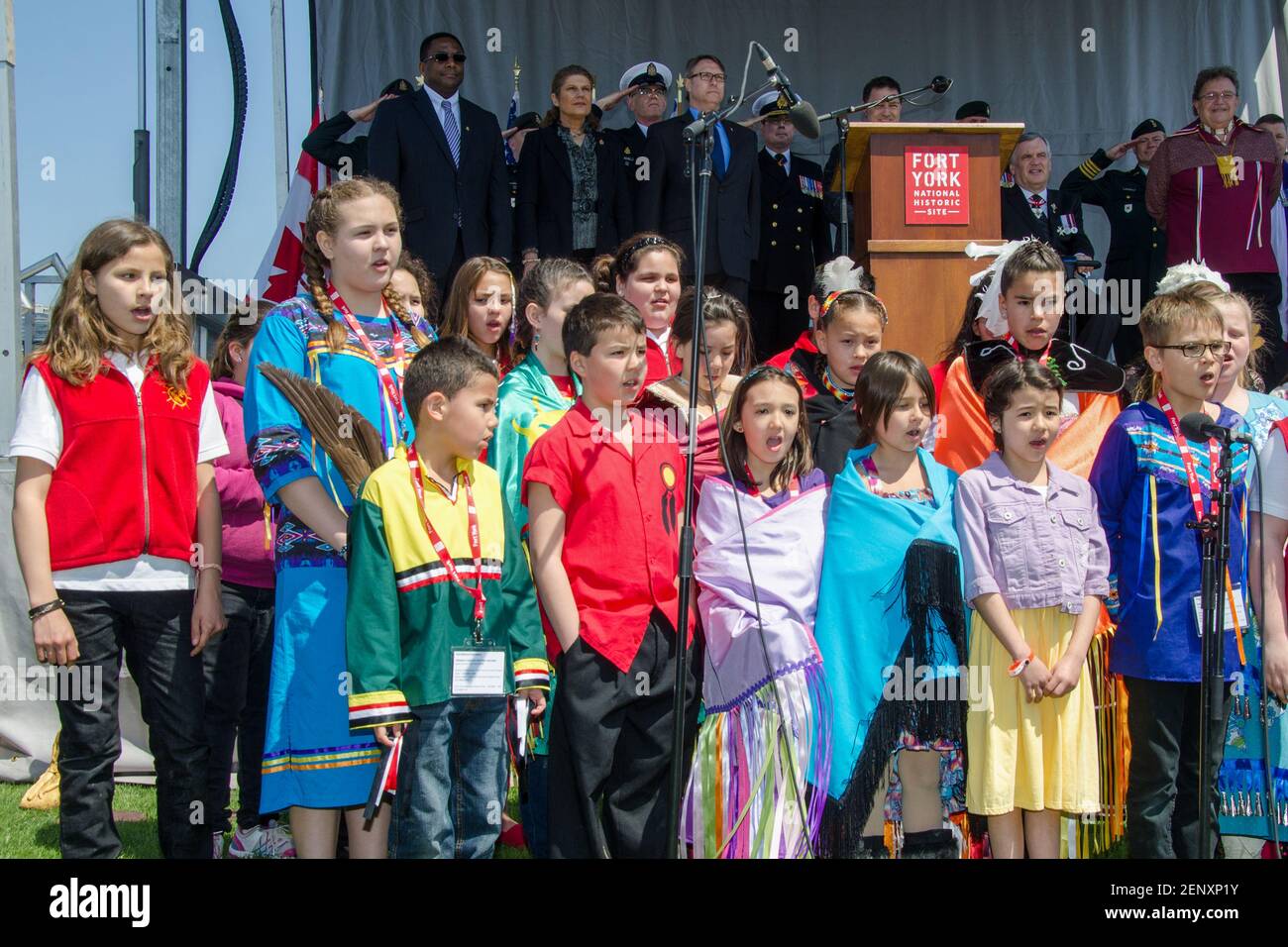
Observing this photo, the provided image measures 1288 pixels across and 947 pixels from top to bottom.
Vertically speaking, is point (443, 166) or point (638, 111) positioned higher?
point (638, 111)

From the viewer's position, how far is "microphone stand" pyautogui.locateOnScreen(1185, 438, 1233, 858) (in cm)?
293

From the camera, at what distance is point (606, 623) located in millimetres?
3174

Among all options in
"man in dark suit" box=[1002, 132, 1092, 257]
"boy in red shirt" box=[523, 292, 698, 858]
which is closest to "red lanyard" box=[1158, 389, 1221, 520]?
"boy in red shirt" box=[523, 292, 698, 858]

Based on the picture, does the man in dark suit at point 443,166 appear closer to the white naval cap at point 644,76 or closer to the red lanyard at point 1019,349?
the white naval cap at point 644,76

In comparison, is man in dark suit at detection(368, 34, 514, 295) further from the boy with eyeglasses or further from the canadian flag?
the boy with eyeglasses

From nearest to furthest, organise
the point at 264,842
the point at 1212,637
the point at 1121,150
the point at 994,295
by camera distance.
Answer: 1. the point at 1212,637
2. the point at 264,842
3. the point at 994,295
4. the point at 1121,150

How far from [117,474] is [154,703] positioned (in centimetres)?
61

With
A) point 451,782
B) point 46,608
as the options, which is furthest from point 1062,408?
point 46,608

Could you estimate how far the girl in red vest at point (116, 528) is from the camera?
3084 millimetres

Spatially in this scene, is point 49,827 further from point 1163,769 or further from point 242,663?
point 1163,769

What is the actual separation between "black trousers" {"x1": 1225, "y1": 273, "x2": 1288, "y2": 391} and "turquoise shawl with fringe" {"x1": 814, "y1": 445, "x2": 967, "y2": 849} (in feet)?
13.9

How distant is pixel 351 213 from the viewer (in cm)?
339
